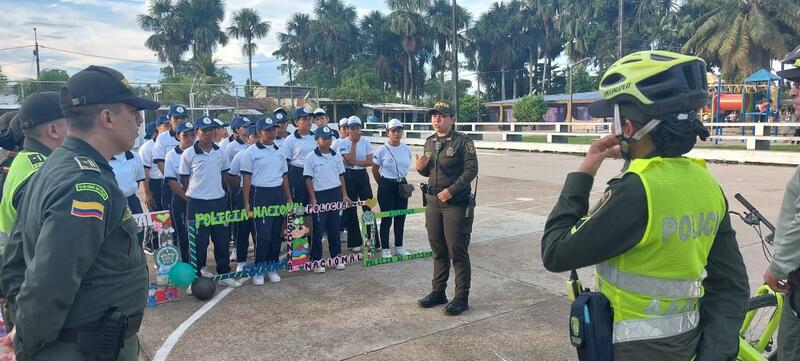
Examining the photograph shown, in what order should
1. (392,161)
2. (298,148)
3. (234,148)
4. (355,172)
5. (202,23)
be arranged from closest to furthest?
(392,161) < (234,148) < (298,148) < (355,172) < (202,23)

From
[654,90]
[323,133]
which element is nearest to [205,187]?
[323,133]

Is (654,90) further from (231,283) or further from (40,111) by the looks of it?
(231,283)

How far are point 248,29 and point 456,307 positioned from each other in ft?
190

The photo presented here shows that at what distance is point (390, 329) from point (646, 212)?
3.24 metres

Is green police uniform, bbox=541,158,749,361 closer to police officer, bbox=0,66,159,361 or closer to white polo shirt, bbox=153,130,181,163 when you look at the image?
police officer, bbox=0,66,159,361

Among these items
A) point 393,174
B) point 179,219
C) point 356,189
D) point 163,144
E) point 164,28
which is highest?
point 164,28

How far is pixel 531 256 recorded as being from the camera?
22.3 feet

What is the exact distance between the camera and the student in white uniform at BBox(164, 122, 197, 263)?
6355 mm

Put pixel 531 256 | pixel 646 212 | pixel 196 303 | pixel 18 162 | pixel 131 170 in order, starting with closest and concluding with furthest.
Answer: pixel 646 212
pixel 18 162
pixel 196 303
pixel 131 170
pixel 531 256

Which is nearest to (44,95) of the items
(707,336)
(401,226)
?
(707,336)

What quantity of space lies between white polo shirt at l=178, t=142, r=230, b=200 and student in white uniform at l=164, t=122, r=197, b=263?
0.35 metres

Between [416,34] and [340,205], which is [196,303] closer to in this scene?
[340,205]

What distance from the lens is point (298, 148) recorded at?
7801 mm

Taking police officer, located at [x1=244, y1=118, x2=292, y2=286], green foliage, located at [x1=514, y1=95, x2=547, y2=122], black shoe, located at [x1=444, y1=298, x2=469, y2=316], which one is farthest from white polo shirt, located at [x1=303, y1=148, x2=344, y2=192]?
green foliage, located at [x1=514, y1=95, x2=547, y2=122]
